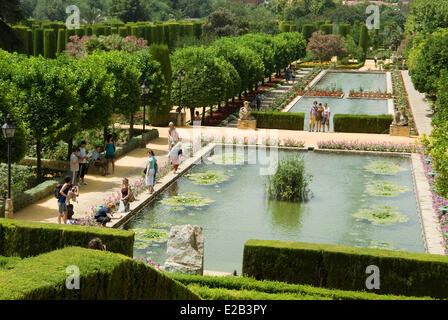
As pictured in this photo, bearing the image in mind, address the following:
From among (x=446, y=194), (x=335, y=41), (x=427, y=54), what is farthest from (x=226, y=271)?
(x=335, y=41)

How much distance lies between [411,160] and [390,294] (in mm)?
13581

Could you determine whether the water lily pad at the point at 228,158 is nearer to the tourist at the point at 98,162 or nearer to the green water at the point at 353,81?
the tourist at the point at 98,162

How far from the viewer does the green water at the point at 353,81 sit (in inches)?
2213

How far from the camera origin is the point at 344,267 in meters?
12.9

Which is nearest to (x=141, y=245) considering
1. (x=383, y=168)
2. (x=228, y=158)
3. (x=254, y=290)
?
(x=254, y=290)

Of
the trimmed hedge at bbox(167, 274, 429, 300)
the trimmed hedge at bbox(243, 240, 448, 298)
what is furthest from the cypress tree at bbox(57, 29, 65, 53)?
the trimmed hedge at bbox(167, 274, 429, 300)

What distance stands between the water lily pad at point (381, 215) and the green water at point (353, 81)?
33.6 metres

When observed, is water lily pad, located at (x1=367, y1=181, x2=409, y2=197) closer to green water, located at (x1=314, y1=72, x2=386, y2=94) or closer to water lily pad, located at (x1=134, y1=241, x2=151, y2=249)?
water lily pad, located at (x1=134, y1=241, x2=151, y2=249)

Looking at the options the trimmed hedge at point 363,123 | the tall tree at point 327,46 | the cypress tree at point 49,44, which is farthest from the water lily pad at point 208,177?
the tall tree at point 327,46

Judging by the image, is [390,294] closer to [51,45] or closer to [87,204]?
[87,204]

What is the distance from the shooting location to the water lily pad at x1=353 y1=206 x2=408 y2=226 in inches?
714

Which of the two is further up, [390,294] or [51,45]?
[51,45]

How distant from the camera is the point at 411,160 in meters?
25.4
